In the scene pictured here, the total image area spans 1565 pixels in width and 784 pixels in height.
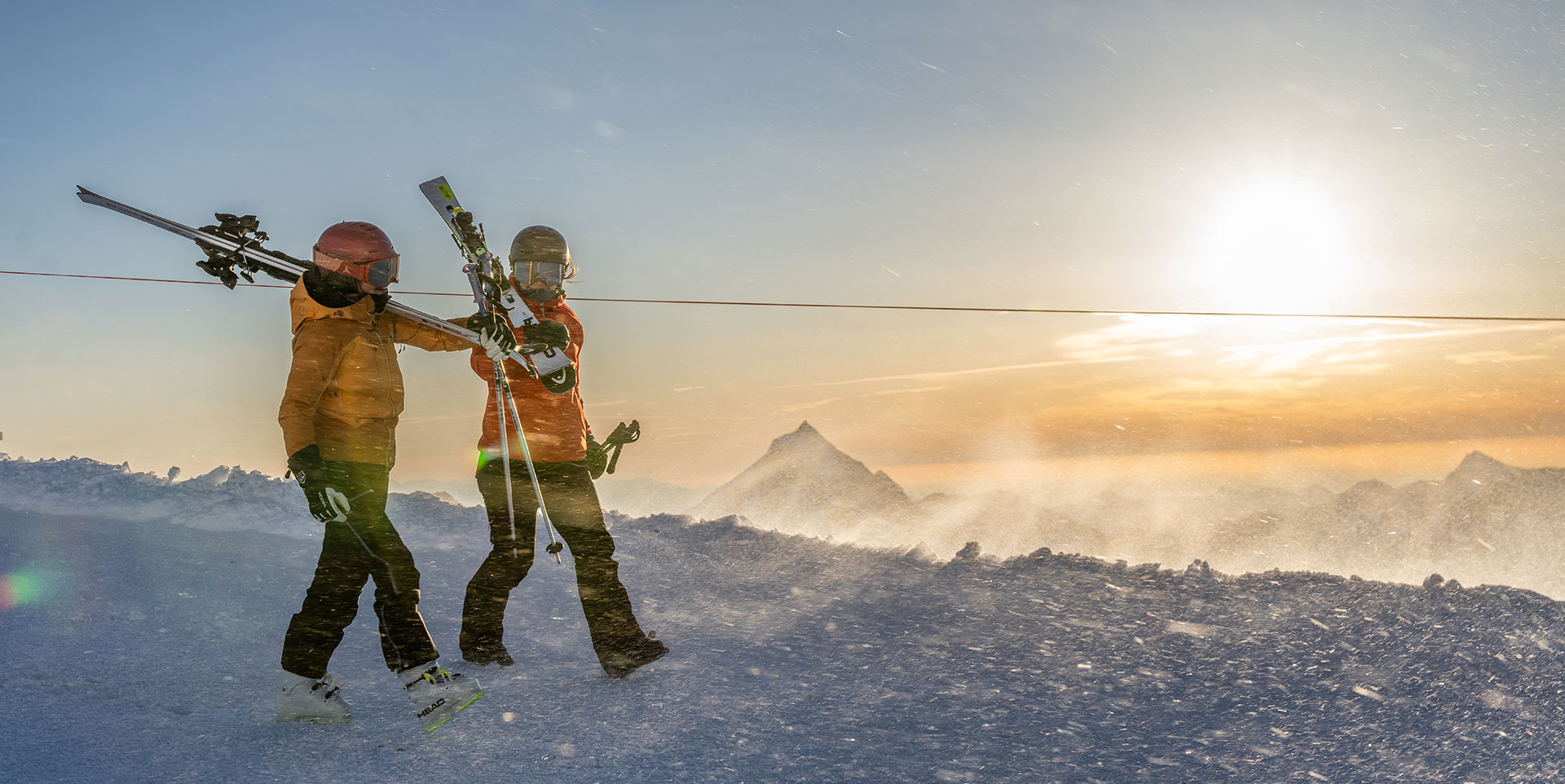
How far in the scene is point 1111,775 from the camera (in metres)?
3.51

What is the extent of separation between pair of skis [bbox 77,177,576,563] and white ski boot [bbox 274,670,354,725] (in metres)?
1.17

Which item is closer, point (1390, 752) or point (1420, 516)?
point (1390, 752)

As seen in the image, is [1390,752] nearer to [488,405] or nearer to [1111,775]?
[1111,775]

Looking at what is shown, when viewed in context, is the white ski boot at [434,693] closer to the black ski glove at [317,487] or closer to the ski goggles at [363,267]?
the black ski glove at [317,487]

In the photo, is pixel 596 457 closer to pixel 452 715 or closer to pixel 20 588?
pixel 452 715

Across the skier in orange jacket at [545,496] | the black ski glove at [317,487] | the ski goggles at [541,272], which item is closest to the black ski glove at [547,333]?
the skier in orange jacket at [545,496]

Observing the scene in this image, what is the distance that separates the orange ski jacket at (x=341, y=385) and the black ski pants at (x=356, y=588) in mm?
129

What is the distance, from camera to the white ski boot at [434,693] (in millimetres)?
3891

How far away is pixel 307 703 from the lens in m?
3.92

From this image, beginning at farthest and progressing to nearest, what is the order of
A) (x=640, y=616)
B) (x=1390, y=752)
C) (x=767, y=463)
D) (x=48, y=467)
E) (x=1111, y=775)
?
(x=767, y=463)
(x=48, y=467)
(x=640, y=616)
(x=1390, y=752)
(x=1111, y=775)

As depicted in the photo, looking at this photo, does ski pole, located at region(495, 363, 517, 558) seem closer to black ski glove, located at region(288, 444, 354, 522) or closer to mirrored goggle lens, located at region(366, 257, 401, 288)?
mirrored goggle lens, located at region(366, 257, 401, 288)

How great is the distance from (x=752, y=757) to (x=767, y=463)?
2428cm

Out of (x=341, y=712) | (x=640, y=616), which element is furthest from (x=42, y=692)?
(x=640, y=616)

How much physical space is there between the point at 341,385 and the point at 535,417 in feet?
3.43
